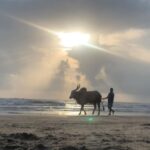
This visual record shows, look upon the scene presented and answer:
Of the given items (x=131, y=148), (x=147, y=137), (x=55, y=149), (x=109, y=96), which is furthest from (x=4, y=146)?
(x=109, y=96)

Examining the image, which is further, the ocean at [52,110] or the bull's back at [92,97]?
the ocean at [52,110]

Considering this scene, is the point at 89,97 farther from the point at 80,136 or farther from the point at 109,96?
the point at 80,136

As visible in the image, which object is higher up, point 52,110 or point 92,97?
point 92,97

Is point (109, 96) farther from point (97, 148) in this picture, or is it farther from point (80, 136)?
point (97, 148)

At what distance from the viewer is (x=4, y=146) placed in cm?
1355

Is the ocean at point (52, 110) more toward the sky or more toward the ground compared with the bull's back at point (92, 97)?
more toward the ground

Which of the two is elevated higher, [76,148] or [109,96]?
[109,96]

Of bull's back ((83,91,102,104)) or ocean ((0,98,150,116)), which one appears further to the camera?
ocean ((0,98,150,116))

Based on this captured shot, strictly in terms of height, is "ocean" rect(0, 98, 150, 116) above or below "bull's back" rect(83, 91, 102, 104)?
below

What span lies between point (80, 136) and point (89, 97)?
18.7 meters

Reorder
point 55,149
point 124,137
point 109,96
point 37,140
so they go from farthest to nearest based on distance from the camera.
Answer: point 109,96 → point 124,137 → point 37,140 → point 55,149

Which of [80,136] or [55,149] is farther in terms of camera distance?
[80,136]

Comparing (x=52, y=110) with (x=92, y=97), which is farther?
→ (x=52, y=110)

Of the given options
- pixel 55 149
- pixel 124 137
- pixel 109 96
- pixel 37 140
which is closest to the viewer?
pixel 55 149
